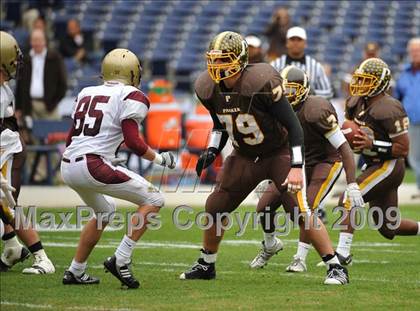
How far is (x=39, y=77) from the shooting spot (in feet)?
43.7

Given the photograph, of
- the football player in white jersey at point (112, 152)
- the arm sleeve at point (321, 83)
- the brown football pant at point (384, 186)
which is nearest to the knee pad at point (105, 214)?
the football player in white jersey at point (112, 152)

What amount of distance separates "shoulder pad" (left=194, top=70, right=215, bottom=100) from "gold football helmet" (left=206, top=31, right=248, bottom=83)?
88 mm

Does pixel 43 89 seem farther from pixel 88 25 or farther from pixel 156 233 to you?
pixel 88 25

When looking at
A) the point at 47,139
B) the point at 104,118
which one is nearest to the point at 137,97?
the point at 104,118

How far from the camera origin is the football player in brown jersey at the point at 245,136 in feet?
21.0

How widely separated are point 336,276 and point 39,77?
752 cm

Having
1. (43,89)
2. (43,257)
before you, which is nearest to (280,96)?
(43,257)

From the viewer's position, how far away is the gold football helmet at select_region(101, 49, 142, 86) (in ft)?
21.1

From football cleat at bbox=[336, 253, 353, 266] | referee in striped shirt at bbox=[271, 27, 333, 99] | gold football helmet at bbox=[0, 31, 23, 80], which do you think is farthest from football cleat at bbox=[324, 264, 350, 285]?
referee in striped shirt at bbox=[271, 27, 333, 99]

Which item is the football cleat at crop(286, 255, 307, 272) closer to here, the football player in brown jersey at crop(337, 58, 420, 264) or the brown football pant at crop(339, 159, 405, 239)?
the football player in brown jersey at crop(337, 58, 420, 264)

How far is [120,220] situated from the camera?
10086 millimetres

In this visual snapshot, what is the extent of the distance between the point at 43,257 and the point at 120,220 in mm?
2946

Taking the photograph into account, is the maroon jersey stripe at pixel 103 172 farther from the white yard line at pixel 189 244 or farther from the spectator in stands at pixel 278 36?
the spectator in stands at pixel 278 36

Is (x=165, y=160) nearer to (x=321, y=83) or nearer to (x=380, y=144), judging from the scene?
(x=380, y=144)
